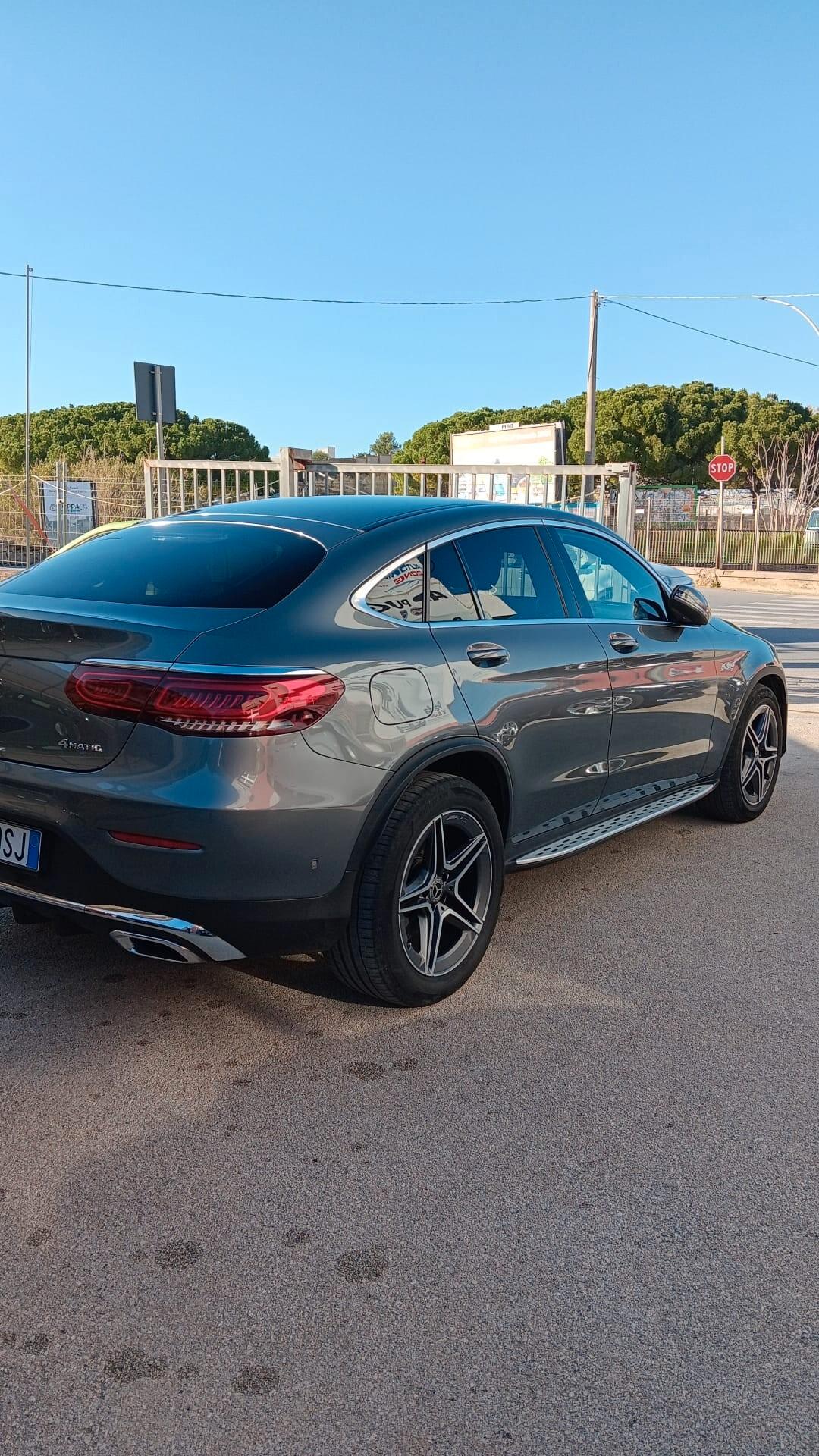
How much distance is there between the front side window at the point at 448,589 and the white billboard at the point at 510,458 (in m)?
4.30

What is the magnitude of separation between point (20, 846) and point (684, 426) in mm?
59482

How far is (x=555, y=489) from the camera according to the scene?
35.8 feet

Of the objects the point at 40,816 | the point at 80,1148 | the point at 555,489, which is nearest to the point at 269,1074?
the point at 80,1148

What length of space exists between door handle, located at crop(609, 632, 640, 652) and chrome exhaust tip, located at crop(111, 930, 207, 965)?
218 cm

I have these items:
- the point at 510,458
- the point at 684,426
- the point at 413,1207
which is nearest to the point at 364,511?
the point at 413,1207

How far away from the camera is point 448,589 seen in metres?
3.61

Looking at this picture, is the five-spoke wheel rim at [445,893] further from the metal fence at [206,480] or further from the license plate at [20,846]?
the metal fence at [206,480]

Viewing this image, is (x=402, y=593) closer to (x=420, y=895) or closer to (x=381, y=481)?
(x=420, y=895)

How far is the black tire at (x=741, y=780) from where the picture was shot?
18.0 ft

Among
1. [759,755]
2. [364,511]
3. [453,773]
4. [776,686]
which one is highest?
[364,511]

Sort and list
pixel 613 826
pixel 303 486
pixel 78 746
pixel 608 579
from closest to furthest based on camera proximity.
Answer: pixel 78 746
pixel 613 826
pixel 608 579
pixel 303 486

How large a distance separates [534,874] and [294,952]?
204cm

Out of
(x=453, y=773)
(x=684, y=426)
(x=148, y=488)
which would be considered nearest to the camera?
(x=453, y=773)

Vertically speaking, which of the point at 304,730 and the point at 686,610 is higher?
the point at 686,610
